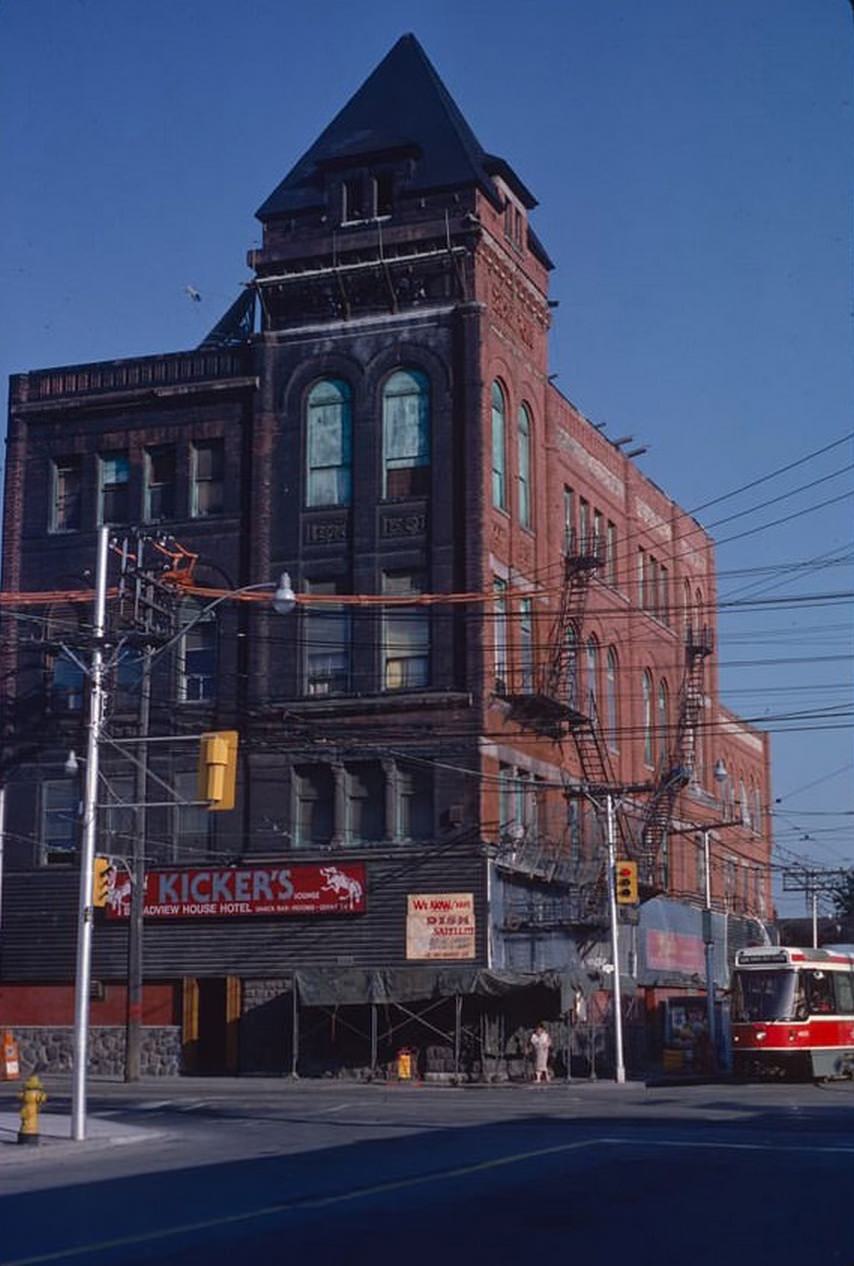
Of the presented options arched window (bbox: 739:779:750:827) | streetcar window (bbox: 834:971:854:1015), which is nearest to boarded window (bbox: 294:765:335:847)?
streetcar window (bbox: 834:971:854:1015)

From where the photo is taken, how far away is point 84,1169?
20.8 meters

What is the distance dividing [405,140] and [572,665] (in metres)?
15.4

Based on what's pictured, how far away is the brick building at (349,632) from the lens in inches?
1732

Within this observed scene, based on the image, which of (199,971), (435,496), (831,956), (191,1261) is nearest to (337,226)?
(435,496)

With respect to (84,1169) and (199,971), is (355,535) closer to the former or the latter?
(199,971)

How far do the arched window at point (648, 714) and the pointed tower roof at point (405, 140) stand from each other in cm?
1711

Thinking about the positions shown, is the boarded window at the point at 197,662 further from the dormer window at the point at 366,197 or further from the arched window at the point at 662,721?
the arched window at the point at 662,721

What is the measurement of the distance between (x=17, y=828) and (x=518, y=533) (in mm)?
16009

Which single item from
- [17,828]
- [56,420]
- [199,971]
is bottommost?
[199,971]

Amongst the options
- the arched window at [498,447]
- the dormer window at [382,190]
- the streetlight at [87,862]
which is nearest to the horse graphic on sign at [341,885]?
the arched window at [498,447]

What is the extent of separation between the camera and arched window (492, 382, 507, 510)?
153 ft

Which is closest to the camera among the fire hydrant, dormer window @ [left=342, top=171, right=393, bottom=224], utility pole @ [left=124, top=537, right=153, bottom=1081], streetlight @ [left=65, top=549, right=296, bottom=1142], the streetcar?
the fire hydrant

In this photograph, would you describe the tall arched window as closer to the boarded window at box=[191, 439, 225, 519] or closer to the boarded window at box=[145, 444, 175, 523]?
the boarded window at box=[191, 439, 225, 519]

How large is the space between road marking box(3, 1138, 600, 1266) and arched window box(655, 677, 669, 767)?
38379mm
